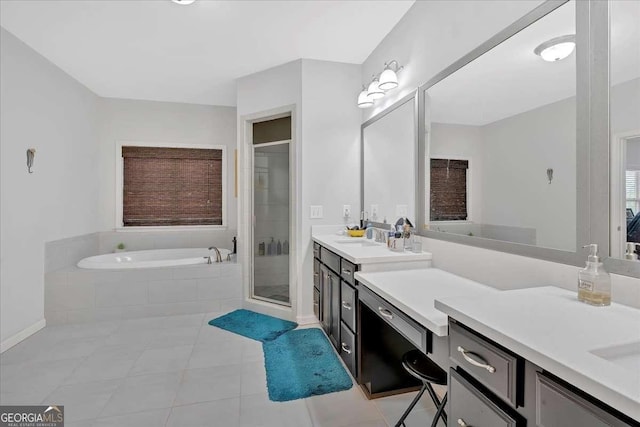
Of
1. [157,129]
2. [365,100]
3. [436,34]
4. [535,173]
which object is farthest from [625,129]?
[157,129]

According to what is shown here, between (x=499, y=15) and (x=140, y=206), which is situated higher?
(x=499, y=15)

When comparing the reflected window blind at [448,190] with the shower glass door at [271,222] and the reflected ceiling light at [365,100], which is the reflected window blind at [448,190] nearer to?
the reflected ceiling light at [365,100]

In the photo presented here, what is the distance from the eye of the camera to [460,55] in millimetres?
1747

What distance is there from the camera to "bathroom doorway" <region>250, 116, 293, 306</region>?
3322 millimetres

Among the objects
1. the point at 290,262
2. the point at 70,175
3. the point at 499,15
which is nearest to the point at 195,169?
the point at 70,175

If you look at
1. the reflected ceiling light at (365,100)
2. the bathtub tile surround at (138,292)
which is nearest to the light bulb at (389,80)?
the reflected ceiling light at (365,100)

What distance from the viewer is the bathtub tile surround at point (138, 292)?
3064 millimetres

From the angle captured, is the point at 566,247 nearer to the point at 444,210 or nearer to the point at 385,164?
the point at 444,210

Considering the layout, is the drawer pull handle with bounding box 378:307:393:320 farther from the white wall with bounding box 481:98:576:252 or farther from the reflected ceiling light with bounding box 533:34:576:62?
the reflected ceiling light with bounding box 533:34:576:62

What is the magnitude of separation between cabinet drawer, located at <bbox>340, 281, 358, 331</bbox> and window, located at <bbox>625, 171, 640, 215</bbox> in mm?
1290

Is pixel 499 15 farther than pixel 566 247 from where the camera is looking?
Yes

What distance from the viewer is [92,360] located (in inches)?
92.6

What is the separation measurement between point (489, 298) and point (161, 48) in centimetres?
323

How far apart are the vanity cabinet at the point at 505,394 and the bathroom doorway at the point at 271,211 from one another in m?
2.47
